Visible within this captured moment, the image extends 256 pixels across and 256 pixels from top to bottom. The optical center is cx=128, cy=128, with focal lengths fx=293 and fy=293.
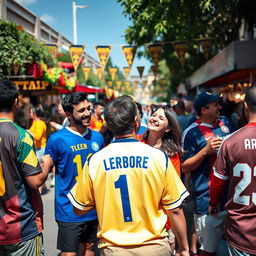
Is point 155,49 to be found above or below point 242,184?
above

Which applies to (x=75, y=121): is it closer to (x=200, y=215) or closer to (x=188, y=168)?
(x=188, y=168)

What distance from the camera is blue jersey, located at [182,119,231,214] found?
307 centimetres

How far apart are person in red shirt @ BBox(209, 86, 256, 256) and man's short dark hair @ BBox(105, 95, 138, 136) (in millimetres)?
783

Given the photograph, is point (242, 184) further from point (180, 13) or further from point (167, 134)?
point (180, 13)

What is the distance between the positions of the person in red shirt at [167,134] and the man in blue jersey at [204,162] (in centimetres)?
14

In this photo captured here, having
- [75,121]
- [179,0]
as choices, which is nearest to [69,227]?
[75,121]

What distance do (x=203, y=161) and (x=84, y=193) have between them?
1.60 m

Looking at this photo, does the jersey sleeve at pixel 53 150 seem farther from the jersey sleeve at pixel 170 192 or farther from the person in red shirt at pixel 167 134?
the jersey sleeve at pixel 170 192

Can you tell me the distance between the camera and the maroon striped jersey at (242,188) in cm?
204

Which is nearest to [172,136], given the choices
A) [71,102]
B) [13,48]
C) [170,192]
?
[71,102]

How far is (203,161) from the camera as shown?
3.08 meters

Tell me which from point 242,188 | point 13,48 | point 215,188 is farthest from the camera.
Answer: point 13,48

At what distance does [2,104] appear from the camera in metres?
2.24

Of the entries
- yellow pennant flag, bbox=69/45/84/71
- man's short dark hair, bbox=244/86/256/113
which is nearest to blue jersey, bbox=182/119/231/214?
man's short dark hair, bbox=244/86/256/113
